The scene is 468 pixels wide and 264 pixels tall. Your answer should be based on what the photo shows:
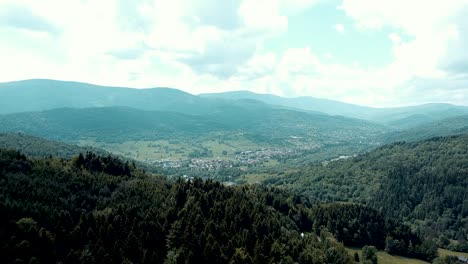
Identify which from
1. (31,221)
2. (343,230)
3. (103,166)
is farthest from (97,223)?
(343,230)

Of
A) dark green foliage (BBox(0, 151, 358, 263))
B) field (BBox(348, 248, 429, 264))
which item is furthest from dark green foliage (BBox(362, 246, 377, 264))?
dark green foliage (BBox(0, 151, 358, 263))

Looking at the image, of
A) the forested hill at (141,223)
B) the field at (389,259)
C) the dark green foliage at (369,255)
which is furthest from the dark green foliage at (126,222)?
the field at (389,259)

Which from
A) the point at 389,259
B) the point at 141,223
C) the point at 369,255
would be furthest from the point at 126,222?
the point at 389,259

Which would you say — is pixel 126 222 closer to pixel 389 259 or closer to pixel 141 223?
pixel 141 223

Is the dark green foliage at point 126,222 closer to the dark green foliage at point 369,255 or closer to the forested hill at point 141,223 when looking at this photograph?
the forested hill at point 141,223

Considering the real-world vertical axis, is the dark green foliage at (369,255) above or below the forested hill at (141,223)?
below

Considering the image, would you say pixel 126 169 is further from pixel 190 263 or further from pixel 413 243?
pixel 413 243
